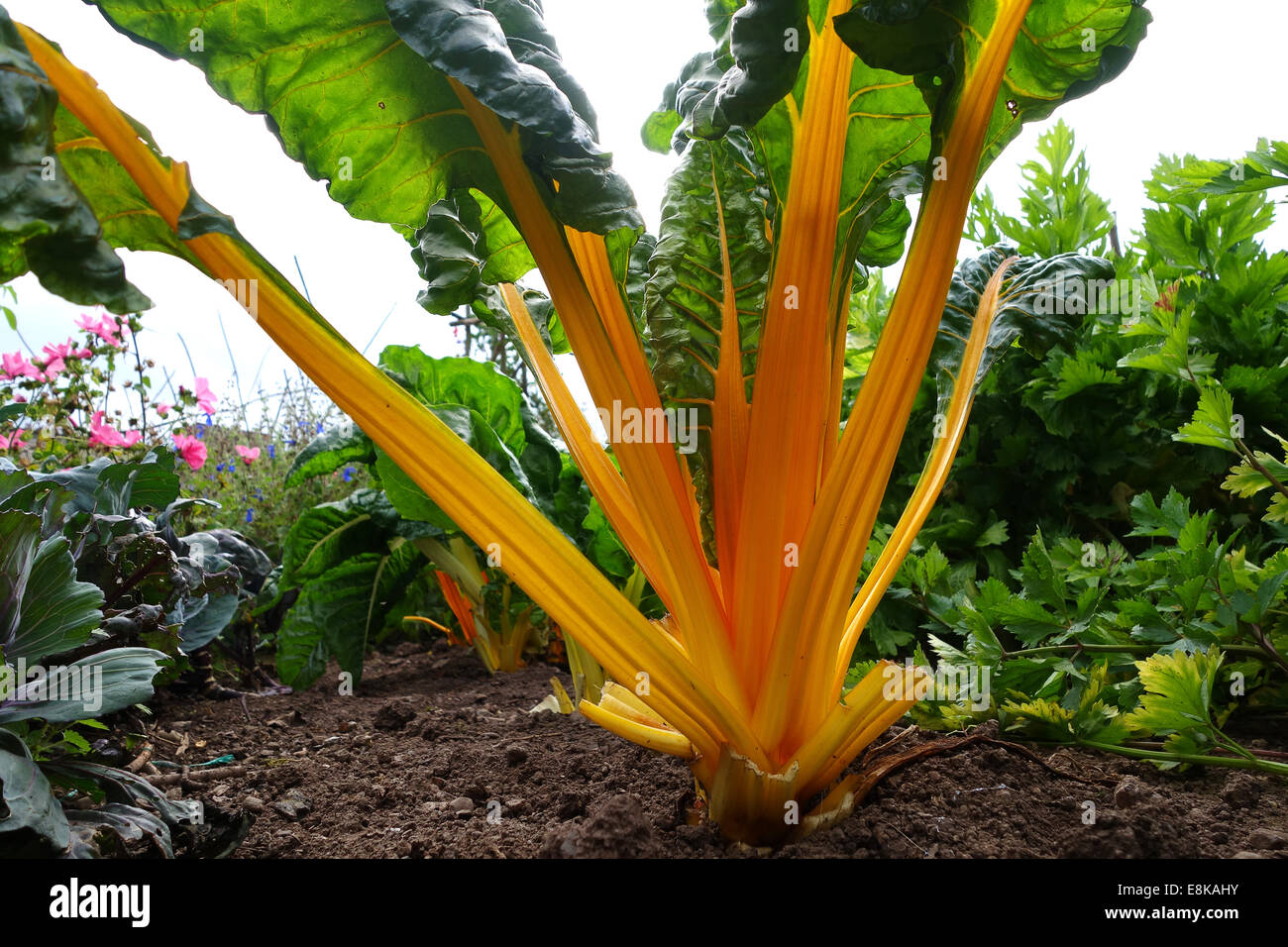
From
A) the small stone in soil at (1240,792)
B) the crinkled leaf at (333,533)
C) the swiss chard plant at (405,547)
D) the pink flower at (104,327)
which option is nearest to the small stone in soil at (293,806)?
the swiss chard plant at (405,547)

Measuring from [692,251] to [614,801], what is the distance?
29.9 inches

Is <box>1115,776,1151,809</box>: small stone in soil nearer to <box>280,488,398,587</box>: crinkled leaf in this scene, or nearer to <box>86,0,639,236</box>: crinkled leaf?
<box>86,0,639,236</box>: crinkled leaf

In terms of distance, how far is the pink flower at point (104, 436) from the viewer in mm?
2414

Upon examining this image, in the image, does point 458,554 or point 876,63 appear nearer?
point 876,63

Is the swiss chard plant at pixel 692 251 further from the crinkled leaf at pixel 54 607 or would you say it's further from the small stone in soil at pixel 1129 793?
the crinkled leaf at pixel 54 607

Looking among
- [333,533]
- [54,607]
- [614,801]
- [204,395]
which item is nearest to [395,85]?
[54,607]

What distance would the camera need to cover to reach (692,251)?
1.21 metres

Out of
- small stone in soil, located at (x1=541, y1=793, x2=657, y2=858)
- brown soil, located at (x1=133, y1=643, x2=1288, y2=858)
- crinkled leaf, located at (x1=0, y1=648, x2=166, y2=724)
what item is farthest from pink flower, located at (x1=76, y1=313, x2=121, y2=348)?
small stone in soil, located at (x1=541, y1=793, x2=657, y2=858)

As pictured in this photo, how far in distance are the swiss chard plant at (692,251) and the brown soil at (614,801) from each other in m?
0.12

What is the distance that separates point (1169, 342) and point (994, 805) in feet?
2.99

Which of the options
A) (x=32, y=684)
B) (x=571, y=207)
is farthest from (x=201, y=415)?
(x=571, y=207)

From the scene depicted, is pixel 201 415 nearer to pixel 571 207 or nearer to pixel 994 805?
pixel 571 207

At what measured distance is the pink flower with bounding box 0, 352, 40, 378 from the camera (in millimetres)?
2627

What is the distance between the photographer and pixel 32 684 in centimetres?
109
